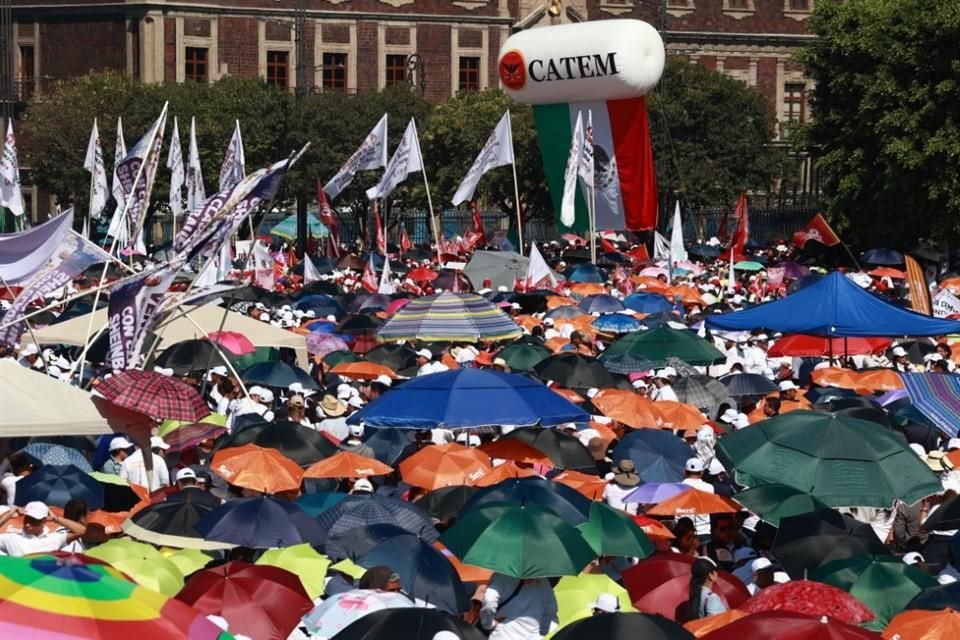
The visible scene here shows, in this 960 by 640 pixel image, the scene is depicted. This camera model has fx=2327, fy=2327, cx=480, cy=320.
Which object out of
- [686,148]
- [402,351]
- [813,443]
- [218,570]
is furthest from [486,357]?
[686,148]

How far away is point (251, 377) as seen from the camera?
1980 centimetres

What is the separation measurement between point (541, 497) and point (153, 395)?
3.24 meters

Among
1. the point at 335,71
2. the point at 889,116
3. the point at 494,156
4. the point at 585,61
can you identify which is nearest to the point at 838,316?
the point at 494,156

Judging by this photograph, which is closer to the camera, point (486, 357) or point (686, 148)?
point (486, 357)

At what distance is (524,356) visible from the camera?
2106 centimetres

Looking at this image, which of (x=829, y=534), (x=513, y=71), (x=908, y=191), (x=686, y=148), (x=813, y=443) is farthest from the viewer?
(x=686, y=148)

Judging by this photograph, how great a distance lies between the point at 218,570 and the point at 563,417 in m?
4.84

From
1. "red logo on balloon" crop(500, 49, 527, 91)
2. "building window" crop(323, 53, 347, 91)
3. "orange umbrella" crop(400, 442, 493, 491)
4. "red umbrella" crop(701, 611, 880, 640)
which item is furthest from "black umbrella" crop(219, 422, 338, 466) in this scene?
"building window" crop(323, 53, 347, 91)

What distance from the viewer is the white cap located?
1588 centimetres

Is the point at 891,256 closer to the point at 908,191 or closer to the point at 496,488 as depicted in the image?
the point at 908,191

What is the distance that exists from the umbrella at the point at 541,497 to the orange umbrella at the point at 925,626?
2646 mm

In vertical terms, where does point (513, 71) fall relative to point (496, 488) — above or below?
above

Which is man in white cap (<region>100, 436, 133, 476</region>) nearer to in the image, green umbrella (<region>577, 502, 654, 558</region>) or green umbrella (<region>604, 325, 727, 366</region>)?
green umbrella (<region>577, 502, 654, 558</region>)

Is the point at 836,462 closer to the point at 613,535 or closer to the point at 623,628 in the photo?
the point at 613,535
